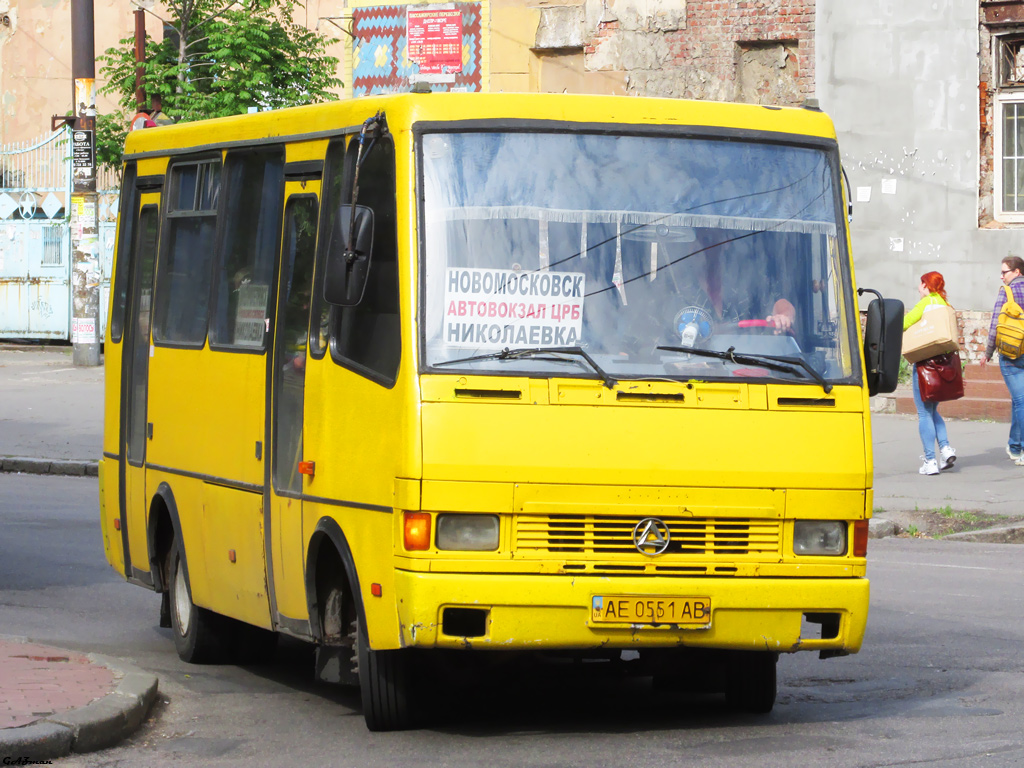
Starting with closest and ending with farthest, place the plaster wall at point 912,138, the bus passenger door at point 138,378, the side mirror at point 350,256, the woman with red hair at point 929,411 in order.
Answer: the side mirror at point 350,256, the bus passenger door at point 138,378, the woman with red hair at point 929,411, the plaster wall at point 912,138

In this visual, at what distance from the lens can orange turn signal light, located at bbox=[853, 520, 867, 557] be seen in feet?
22.4

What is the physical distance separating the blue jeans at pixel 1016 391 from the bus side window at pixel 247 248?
34.7ft

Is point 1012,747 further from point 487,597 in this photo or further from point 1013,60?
point 1013,60

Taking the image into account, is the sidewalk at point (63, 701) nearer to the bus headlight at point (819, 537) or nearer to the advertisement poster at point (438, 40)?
the bus headlight at point (819, 537)

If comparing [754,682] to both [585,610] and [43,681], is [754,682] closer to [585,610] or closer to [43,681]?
[585,610]

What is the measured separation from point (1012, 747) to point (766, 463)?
144 centimetres

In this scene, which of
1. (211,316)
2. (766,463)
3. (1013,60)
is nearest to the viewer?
(766,463)

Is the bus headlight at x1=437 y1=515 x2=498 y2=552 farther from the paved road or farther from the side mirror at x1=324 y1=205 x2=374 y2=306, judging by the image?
the side mirror at x1=324 y1=205 x2=374 y2=306

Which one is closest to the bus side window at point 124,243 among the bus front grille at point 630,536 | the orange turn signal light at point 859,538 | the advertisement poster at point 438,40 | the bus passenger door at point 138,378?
the bus passenger door at point 138,378

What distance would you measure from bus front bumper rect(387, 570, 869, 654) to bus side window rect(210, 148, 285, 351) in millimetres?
2049

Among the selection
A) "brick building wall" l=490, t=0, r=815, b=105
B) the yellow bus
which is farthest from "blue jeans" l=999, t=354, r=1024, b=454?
the yellow bus

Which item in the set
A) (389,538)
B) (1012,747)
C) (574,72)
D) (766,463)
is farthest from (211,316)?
(574,72)

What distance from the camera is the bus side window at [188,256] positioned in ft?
29.0

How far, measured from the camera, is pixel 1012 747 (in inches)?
263
